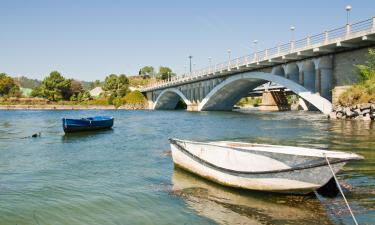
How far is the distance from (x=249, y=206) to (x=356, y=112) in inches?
1108

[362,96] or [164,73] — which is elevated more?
[164,73]

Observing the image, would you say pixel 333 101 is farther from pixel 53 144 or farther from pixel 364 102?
pixel 53 144

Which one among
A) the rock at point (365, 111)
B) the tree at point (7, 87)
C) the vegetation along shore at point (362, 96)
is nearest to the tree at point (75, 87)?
the tree at point (7, 87)

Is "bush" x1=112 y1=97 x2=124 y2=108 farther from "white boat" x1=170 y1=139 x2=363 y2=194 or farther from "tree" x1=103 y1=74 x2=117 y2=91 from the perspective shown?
"white boat" x1=170 y1=139 x2=363 y2=194

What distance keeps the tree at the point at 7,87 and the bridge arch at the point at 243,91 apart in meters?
87.0

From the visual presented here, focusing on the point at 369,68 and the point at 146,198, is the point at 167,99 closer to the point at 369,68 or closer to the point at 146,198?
the point at 369,68

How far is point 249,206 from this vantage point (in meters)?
9.58

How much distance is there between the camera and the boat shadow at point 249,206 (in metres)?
8.56

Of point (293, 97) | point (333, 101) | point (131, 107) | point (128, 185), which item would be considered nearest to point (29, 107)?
point (131, 107)

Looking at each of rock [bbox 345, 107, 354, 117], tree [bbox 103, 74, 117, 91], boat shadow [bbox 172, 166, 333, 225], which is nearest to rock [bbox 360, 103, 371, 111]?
rock [bbox 345, 107, 354, 117]

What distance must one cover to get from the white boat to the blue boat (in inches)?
842

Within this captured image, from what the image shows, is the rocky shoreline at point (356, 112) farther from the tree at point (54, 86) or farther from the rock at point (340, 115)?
the tree at point (54, 86)

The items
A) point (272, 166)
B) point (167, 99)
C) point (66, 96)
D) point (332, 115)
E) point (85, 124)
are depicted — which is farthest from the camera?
point (66, 96)

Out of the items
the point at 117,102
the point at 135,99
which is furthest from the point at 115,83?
the point at 135,99
